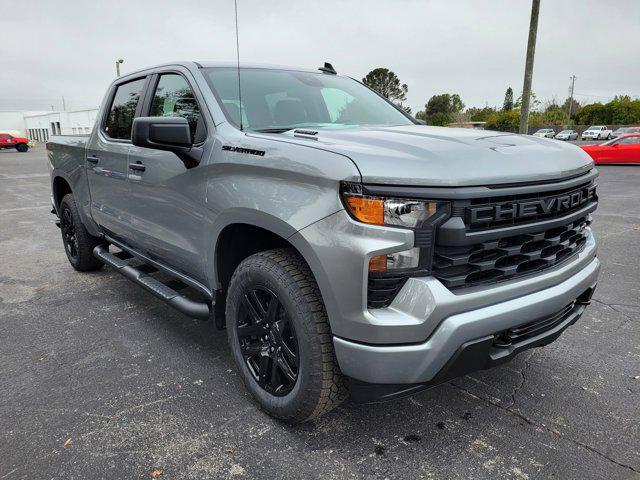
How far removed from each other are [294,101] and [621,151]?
20107 millimetres

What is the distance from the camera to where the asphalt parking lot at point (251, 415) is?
217 centimetres

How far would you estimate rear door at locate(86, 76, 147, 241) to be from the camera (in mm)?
3686

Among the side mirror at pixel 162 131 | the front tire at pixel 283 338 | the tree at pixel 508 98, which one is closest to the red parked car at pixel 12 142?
the side mirror at pixel 162 131

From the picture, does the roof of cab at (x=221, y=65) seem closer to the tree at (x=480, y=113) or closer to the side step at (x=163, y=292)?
the side step at (x=163, y=292)

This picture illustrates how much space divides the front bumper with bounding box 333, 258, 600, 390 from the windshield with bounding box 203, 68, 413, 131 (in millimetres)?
1510

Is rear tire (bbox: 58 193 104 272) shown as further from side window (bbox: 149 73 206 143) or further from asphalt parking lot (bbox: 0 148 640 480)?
side window (bbox: 149 73 206 143)

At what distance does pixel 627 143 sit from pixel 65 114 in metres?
77.0

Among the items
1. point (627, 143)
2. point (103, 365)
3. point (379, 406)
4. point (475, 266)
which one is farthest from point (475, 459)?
point (627, 143)

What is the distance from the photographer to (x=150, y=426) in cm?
246

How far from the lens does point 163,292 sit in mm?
3213

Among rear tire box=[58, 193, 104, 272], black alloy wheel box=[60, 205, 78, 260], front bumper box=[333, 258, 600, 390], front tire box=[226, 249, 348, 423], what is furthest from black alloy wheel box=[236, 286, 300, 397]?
black alloy wheel box=[60, 205, 78, 260]

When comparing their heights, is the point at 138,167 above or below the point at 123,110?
below

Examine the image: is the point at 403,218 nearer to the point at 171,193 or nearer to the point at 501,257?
the point at 501,257

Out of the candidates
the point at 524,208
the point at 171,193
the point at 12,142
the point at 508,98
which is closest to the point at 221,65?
the point at 171,193
